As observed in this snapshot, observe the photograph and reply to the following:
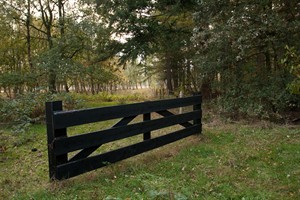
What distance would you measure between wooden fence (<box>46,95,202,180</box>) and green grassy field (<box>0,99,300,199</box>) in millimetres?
200

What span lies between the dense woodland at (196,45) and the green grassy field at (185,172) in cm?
139

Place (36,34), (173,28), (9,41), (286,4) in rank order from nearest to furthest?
(286,4) < (173,28) < (9,41) < (36,34)

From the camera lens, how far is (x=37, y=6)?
16.6m

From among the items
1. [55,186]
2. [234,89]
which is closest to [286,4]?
[234,89]

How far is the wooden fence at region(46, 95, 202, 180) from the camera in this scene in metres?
3.64

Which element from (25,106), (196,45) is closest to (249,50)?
(196,45)

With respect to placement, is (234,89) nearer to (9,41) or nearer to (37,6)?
(37,6)

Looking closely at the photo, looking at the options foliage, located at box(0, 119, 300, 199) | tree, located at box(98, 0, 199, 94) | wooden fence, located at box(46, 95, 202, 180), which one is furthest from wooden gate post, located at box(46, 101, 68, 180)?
tree, located at box(98, 0, 199, 94)

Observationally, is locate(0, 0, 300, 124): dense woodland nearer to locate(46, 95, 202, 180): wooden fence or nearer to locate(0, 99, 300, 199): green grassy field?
locate(0, 99, 300, 199): green grassy field

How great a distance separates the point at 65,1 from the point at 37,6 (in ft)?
6.28

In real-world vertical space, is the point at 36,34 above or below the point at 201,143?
above

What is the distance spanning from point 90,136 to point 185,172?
1.70 meters

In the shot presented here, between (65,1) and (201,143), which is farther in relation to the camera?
(65,1)

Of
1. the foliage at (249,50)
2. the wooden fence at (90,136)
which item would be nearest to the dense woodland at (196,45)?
the foliage at (249,50)
